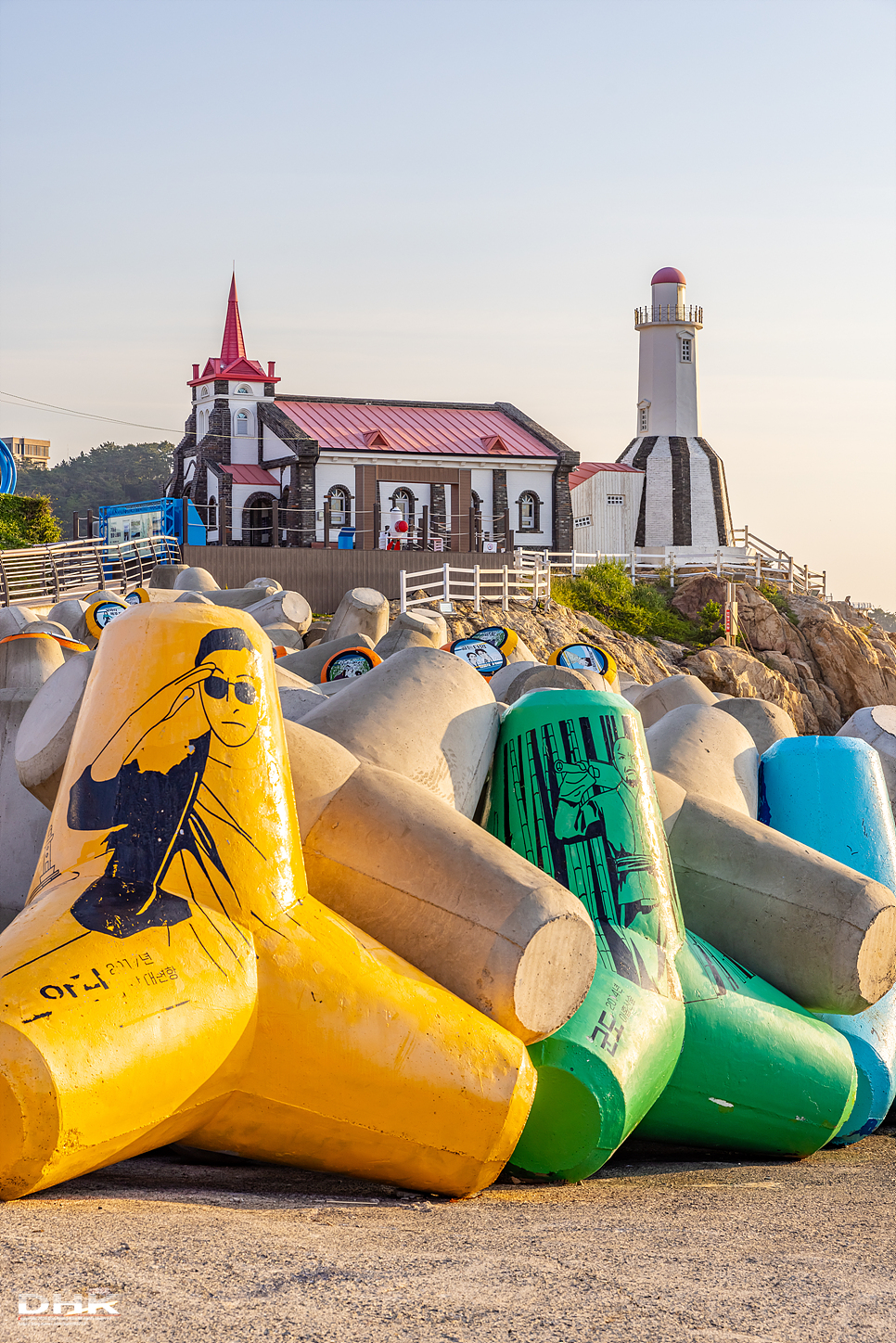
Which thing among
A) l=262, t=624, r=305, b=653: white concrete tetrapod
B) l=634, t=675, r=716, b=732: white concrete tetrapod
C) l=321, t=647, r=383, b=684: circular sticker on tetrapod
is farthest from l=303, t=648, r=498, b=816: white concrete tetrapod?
l=262, t=624, r=305, b=653: white concrete tetrapod

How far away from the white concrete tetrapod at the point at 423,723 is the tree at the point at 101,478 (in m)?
63.5

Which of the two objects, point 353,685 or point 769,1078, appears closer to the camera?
point 769,1078

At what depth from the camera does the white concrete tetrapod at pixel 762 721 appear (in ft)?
28.5

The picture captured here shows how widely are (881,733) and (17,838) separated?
18.8 ft

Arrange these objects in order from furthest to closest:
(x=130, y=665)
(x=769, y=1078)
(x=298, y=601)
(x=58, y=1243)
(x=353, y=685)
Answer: (x=298, y=601) < (x=353, y=685) < (x=769, y=1078) < (x=130, y=665) < (x=58, y=1243)

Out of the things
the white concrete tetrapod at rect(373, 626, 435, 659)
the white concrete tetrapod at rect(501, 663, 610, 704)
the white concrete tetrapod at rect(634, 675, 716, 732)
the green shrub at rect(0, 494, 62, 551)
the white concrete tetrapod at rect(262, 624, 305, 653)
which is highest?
the green shrub at rect(0, 494, 62, 551)

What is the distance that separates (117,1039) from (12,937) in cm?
49

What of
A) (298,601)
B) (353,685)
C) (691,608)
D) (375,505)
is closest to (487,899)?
(353,685)

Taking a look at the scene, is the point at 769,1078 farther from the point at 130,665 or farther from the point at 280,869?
the point at 130,665

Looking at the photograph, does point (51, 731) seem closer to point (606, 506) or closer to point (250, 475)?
point (250, 475)

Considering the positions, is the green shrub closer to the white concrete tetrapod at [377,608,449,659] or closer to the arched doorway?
the arched doorway

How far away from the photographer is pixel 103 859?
13.0 feet

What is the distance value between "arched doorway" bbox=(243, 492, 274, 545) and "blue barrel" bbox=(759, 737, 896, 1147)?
28.0 metres

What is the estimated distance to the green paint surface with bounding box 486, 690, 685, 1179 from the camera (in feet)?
14.6
